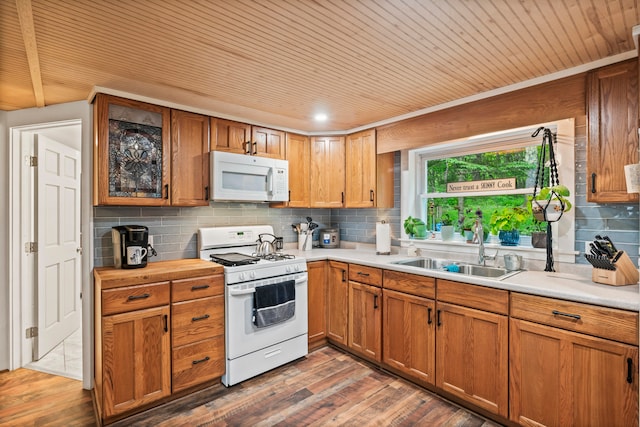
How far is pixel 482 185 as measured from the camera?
116 inches

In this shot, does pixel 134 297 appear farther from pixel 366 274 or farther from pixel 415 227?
pixel 415 227

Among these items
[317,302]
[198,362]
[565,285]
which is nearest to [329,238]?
[317,302]

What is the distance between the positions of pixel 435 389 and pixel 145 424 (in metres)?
2.03

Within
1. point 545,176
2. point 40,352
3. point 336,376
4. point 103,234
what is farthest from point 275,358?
point 545,176

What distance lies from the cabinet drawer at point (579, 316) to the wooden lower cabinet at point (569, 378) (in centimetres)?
4

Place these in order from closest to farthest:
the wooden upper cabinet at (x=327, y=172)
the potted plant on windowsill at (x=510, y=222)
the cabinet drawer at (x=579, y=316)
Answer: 1. the cabinet drawer at (x=579, y=316)
2. the potted plant on windowsill at (x=510, y=222)
3. the wooden upper cabinet at (x=327, y=172)

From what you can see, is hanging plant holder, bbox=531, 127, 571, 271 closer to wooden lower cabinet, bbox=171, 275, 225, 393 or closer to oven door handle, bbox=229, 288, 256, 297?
oven door handle, bbox=229, 288, 256, 297

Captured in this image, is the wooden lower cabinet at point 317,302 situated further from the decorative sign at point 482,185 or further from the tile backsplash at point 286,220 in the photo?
the decorative sign at point 482,185

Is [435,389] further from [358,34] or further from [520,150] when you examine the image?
[358,34]

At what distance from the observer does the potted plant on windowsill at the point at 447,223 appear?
309cm

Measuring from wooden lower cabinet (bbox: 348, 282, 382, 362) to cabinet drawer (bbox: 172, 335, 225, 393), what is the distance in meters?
1.17

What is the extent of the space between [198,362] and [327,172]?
2.23 meters

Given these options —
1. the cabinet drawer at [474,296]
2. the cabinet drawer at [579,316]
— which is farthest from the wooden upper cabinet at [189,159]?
the cabinet drawer at [579,316]

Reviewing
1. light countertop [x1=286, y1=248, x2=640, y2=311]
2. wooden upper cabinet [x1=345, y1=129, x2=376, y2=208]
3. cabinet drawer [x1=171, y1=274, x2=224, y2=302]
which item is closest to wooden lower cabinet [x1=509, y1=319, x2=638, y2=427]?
light countertop [x1=286, y1=248, x2=640, y2=311]
